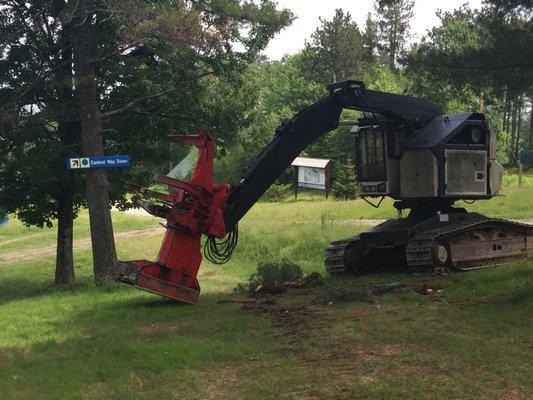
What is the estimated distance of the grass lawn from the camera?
6230mm

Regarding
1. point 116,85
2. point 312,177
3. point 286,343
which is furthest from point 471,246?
point 312,177

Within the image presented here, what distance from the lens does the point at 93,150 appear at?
50.3 ft

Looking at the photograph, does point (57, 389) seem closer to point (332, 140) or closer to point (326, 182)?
point (326, 182)

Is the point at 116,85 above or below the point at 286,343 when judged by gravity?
above

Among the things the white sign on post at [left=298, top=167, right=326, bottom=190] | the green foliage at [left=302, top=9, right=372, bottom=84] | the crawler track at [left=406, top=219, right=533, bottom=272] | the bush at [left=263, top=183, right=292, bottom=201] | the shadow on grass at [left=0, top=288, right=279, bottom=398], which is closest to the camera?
the shadow on grass at [left=0, top=288, right=279, bottom=398]

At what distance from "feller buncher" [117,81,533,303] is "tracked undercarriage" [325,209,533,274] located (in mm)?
22

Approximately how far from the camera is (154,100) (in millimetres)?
16688

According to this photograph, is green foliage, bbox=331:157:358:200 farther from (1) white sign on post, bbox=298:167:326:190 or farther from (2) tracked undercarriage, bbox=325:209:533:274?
(2) tracked undercarriage, bbox=325:209:533:274

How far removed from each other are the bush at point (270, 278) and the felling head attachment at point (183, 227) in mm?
1898

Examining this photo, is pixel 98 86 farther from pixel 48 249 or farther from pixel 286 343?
pixel 48 249

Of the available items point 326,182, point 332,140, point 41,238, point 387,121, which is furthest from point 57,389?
point 332,140

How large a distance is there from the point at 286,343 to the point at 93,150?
9007mm

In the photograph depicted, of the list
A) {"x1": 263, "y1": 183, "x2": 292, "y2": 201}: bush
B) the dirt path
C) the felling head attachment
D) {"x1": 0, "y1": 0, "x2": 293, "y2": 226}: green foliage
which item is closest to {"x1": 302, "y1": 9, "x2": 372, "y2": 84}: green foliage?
{"x1": 263, "y1": 183, "x2": 292, "y2": 201}: bush

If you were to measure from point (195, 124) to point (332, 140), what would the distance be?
1568 inches
